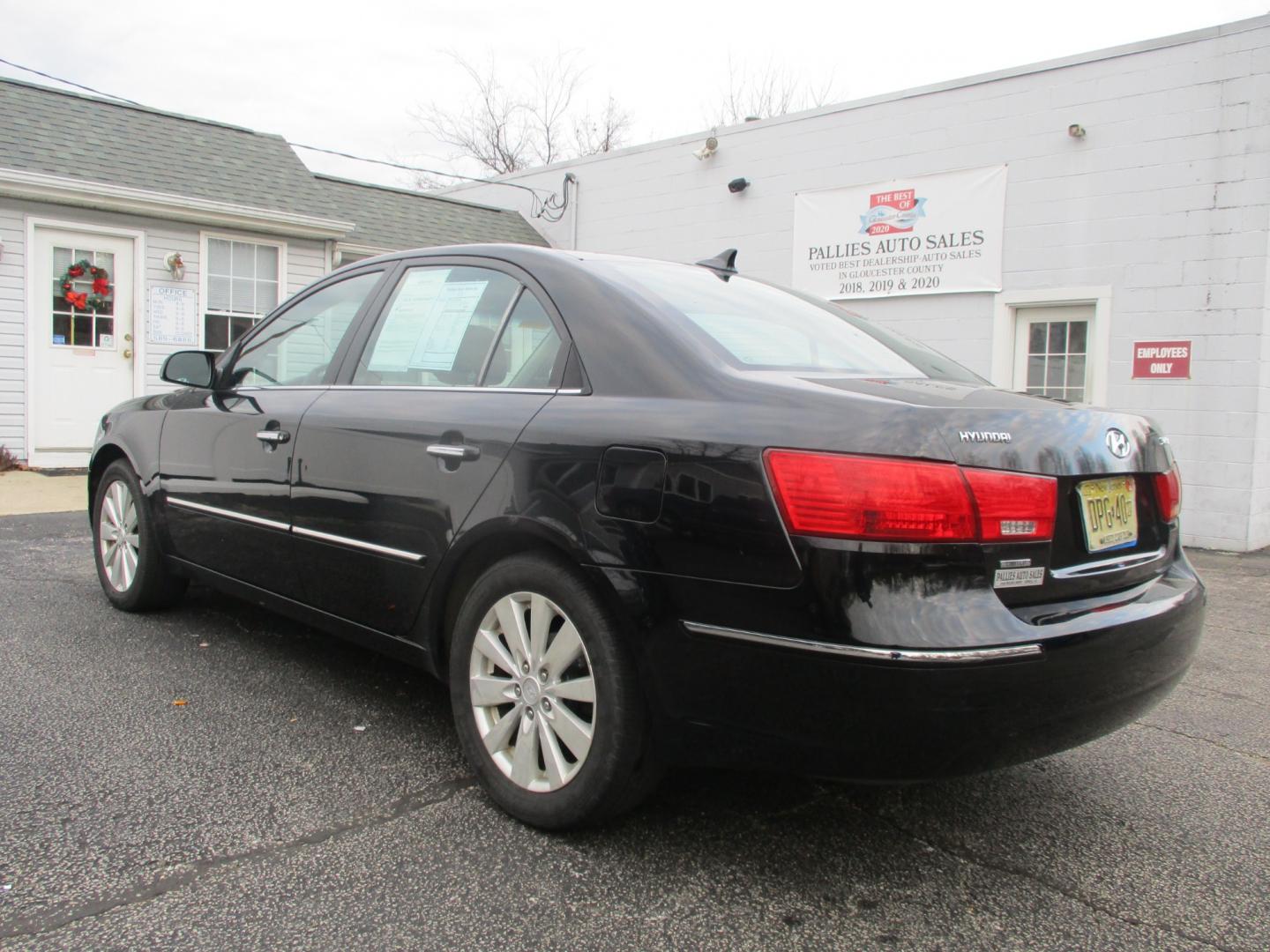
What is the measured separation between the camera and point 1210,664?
434cm

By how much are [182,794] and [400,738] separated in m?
0.64

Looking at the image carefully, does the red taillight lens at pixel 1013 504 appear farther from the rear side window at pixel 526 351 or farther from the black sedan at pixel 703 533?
the rear side window at pixel 526 351

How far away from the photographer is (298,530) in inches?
126

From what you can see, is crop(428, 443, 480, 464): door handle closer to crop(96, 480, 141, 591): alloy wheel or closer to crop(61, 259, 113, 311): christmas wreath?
crop(96, 480, 141, 591): alloy wheel

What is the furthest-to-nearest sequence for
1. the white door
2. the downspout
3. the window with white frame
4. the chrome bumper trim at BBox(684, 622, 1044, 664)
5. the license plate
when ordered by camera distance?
1. the downspout
2. the window with white frame
3. the white door
4. the license plate
5. the chrome bumper trim at BBox(684, 622, 1044, 664)

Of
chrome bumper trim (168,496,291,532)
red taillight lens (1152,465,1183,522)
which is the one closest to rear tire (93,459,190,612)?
chrome bumper trim (168,496,291,532)

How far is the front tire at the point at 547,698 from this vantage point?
7.32 ft

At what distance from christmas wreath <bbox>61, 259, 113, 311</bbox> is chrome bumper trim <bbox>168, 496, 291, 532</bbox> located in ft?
24.0

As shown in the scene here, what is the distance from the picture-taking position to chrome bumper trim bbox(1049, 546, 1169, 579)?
2125mm

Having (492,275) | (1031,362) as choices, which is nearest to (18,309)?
(492,275)

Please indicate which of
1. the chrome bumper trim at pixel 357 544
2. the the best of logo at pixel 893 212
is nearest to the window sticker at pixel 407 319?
the chrome bumper trim at pixel 357 544

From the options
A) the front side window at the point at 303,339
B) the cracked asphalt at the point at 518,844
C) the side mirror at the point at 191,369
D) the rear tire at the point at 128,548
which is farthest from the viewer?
the rear tire at the point at 128,548

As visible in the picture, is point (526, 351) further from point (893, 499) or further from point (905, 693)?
point (905, 693)

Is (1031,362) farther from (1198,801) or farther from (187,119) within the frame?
(187,119)
